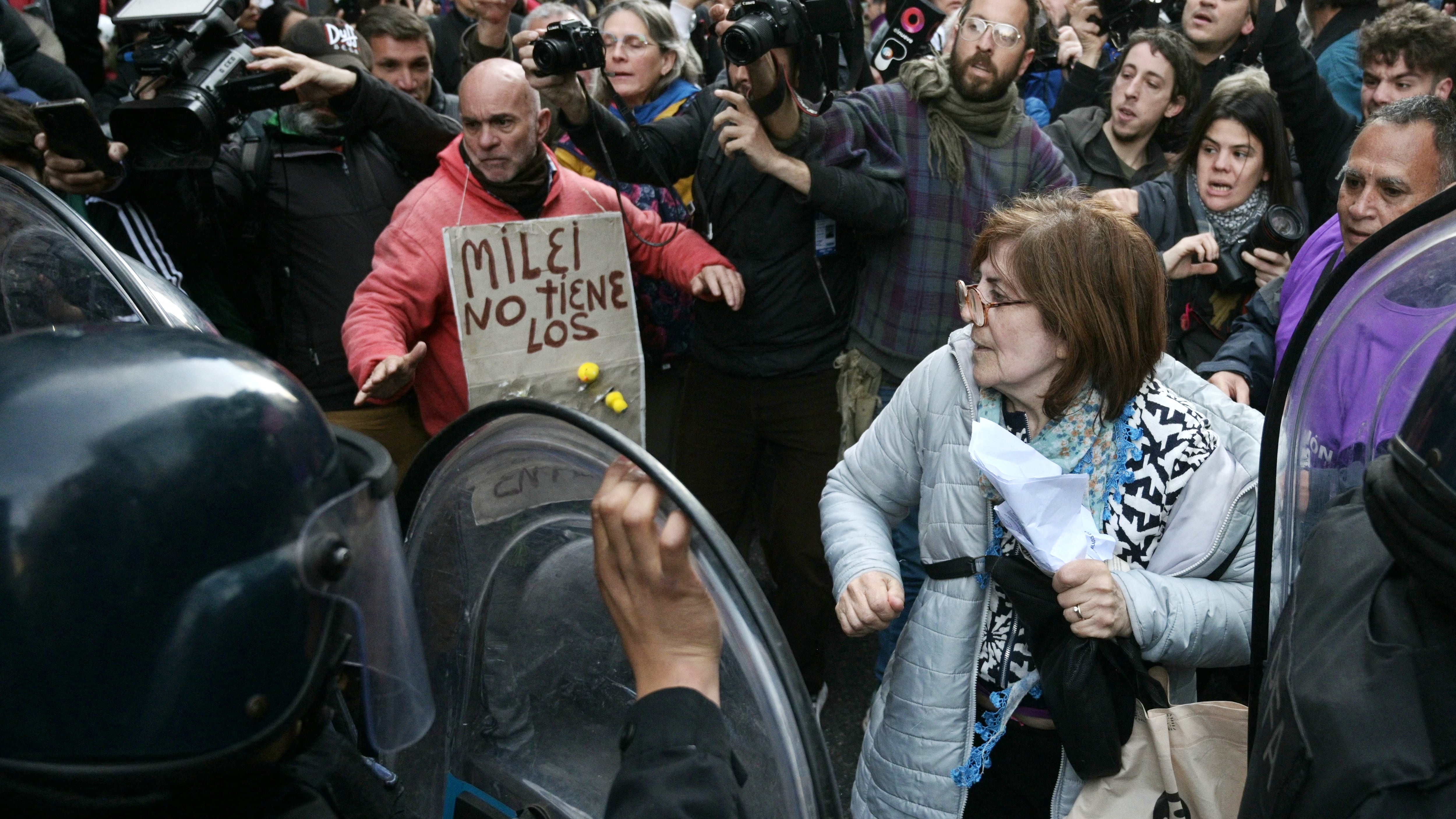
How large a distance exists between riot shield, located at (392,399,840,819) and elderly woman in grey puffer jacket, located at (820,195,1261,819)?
0.59 m

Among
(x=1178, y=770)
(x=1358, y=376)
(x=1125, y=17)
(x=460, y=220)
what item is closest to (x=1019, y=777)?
(x=1178, y=770)

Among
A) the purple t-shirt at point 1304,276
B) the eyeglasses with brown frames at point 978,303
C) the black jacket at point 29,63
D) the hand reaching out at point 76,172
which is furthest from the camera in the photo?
the black jacket at point 29,63

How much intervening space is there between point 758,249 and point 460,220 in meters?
0.84

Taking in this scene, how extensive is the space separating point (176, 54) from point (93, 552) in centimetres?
240

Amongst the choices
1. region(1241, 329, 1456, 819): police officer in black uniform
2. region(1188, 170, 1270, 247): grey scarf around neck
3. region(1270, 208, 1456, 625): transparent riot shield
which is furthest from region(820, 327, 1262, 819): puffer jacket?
region(1188, 170, 1270, 247): grey scarf around neck

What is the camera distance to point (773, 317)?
325 cm

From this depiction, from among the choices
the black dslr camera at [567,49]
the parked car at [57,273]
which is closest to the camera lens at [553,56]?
the black dslr camera at [567,49]

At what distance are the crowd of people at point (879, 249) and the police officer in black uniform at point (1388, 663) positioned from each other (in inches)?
28.3

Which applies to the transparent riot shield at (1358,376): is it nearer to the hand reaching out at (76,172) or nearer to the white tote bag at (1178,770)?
the white tote bag at (1178,770)

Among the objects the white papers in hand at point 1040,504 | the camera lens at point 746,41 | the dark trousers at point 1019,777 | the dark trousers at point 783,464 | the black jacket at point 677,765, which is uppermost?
the camera lens at point 746,41

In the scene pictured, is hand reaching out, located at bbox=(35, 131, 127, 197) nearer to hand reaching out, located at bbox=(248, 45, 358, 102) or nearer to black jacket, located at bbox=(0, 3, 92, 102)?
hand reaching out, located at bbox=(248, 45, 358, 102)

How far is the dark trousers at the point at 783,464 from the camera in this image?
3.22 meters

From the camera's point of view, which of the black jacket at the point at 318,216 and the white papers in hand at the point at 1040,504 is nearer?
the white papers in hand at the point at 1040,504

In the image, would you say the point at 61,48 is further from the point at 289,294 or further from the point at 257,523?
the point at 257,523
